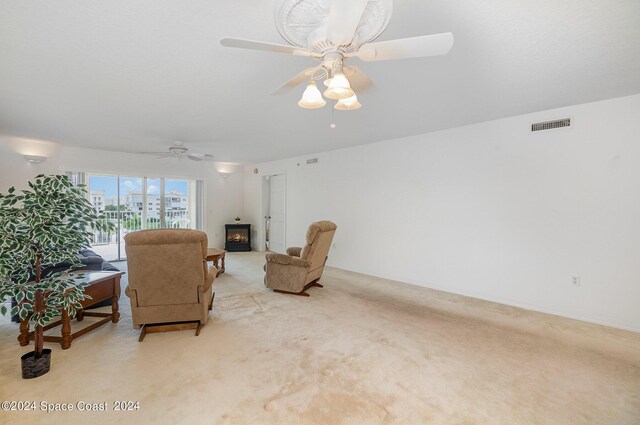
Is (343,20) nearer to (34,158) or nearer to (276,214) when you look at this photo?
(276,214)

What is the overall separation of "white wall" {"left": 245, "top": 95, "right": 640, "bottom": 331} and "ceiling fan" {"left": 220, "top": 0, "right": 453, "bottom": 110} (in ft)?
9.98

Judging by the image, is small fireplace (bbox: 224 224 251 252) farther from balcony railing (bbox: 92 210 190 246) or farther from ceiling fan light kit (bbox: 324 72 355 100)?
ceiling fan light kit (bbox: 324 72 355 100)

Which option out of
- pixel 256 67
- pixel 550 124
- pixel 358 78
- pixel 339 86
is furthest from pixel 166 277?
pixel 550 124

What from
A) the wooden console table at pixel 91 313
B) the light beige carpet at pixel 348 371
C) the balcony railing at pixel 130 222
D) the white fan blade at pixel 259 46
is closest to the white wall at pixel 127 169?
the balcony railing at pixel 130 222

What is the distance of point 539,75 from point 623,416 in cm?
271

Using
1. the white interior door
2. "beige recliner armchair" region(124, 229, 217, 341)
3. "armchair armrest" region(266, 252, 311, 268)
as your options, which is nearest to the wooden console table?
"beige recliner armchair" region(124, 229, 217, 341)

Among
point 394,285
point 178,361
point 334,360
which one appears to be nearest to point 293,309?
point 334,360

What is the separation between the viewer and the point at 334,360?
2.41 meters

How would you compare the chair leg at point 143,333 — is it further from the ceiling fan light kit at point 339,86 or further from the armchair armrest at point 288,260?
the ceiling fan light kit at point 339,86

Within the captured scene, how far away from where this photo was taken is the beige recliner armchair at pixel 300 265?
405 cm

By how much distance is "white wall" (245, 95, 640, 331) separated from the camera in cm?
311

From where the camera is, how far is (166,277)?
108 inches

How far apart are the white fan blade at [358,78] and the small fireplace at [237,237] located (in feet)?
22.0

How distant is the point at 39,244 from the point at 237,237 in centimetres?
597
